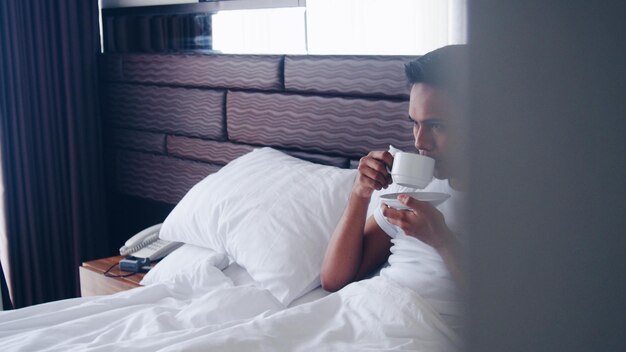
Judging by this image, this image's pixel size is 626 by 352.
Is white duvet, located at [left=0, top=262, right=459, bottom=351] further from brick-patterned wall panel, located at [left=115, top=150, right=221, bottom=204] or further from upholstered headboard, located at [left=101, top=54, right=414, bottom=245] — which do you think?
brick-patterned wall panel, located at [left=115, top=150, right=221, bottom=204]

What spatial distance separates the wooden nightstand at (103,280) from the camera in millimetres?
2333

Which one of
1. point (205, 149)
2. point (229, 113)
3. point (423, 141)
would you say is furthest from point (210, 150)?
point (423, 141)

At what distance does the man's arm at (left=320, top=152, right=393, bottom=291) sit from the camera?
1752mm

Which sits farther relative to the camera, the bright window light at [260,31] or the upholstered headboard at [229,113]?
the bright window light at [260,31]

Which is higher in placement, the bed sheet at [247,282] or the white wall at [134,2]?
the white wall at [134,2]

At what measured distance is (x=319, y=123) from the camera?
7.66 feet

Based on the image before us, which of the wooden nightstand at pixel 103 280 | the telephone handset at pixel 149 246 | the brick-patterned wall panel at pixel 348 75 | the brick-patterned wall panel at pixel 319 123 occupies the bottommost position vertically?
the wooden nightstand at pixel 103 280

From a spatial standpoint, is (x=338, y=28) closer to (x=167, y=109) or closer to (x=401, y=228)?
(x=167, y=109)

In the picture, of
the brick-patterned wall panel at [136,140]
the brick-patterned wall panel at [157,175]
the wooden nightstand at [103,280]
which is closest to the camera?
the wooden nightstand at [103,280]

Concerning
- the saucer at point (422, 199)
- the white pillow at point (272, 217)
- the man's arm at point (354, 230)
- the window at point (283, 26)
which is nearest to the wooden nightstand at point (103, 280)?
the white pillow at point (272, 217)

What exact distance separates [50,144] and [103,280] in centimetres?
99

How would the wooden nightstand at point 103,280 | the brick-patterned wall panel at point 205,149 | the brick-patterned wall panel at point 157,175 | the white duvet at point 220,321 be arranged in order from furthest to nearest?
the brick-patterned wall panel at point 157,175 → the brick-patterned wall panel at point 205,149 → the wooden nightstand at point 103,280 → the white duvet at point 220,321

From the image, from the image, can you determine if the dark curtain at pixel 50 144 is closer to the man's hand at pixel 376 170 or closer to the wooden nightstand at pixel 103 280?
the wooden nightstand at pixel 103 280

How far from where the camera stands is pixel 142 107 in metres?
3.05
